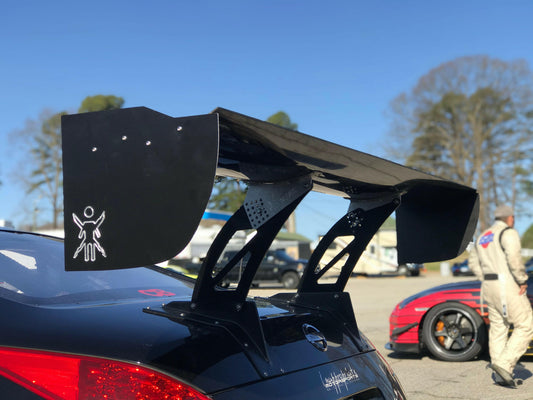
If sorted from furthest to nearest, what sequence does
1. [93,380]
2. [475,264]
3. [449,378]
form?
[475,264]
[449,378]
[93,380]

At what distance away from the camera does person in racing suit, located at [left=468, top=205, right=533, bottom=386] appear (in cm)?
572

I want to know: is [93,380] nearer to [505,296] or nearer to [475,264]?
[505,296]

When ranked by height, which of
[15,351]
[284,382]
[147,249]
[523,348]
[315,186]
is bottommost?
[523,348]

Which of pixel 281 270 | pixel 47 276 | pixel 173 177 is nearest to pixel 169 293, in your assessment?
pixel 47 276

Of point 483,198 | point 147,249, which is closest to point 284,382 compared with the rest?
point 147,249

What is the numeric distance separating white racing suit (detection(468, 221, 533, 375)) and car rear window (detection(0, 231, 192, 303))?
3.85 m

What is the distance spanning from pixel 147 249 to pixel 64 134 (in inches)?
17.7

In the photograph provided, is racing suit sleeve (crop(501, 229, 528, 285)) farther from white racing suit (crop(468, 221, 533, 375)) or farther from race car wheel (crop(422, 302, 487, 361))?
race car wheel (crop(422, 302, 487, 361))

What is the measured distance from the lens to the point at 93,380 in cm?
177

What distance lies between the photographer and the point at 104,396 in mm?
1735

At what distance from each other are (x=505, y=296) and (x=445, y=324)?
55.5 inches

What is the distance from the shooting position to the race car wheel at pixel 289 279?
84.6ft

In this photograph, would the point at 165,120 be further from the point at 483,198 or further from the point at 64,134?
the point at 483,198

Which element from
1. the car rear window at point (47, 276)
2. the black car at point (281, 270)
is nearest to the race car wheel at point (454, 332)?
the car rear window at point (47, 276)
